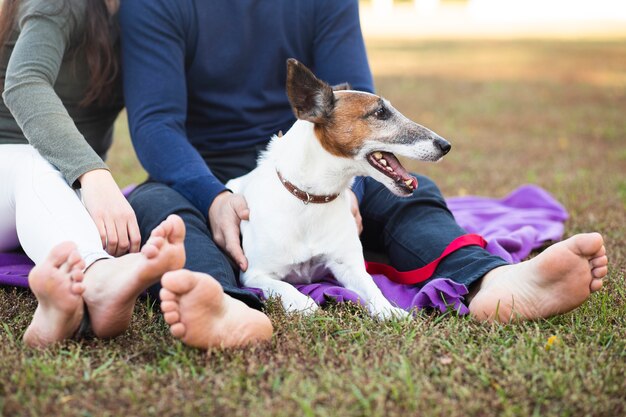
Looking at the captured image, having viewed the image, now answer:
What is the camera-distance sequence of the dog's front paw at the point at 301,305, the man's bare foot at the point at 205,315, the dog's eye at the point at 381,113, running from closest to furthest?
the man's bare foot at the point at 205,315
the dog's front paw at the point at 301,305
the dog's eye at the point at 381,113

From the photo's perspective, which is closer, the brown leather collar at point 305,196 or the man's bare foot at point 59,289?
the man's bare foot at point 59,289

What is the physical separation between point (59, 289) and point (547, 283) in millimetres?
1584

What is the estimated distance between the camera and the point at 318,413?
77.2 inches

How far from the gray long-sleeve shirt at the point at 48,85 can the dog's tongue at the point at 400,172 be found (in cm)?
110

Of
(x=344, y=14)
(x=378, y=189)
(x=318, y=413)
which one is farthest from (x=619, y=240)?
(x=318, y=413)

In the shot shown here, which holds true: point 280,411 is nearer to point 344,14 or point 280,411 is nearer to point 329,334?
point 329,334

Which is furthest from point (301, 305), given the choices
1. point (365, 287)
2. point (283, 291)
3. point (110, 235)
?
point (110, 235)

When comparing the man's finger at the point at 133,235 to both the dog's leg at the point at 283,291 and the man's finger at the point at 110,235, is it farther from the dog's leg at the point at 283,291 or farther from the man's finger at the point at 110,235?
the dog's leg at the point at 283,291

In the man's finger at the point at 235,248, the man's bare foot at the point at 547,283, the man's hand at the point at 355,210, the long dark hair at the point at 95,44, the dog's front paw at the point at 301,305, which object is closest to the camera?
the man's bare foot at the point at 547,283

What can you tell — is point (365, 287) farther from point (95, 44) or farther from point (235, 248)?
point (95, 44)

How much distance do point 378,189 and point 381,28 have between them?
2062 cm

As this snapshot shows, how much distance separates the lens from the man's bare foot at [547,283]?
2.45 metres

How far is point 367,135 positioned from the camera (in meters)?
2.87

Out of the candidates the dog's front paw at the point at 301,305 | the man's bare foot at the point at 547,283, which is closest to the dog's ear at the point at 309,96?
the dog's front paw at the point at 301,305
